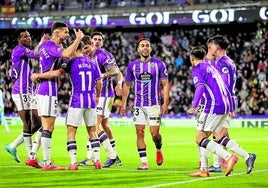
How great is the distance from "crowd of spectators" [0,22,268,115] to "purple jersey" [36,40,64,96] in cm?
1953

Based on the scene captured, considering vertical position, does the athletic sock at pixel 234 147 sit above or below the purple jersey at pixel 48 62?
below

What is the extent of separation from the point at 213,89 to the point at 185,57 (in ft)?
85.0

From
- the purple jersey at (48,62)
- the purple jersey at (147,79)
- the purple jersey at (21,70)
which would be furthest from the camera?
the purple jersey at (21,70)

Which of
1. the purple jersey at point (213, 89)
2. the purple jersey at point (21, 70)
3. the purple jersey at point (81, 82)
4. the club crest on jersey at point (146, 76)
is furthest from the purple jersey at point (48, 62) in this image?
the purple jersey at point (213, 89)

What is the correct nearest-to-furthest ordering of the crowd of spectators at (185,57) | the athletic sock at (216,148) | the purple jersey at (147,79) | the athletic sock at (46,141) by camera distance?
the athletic sock at (216,148), the athletic sock at (46,141), the purple jersey at (147,79), the crowd of spectators at (185,57)

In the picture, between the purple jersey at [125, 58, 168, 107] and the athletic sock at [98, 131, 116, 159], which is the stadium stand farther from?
the athletic sock at [98, 131, 116, 159]

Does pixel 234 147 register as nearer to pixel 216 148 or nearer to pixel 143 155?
pixel 216 148

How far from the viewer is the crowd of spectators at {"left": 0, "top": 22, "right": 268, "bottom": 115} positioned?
3203cm

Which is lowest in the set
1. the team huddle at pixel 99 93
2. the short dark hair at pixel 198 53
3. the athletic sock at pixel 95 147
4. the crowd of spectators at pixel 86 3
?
the athletic sock at pixel 95 147

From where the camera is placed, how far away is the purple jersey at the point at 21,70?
42.7 feet

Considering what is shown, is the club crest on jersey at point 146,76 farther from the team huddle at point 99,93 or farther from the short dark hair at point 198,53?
the short dark hair at point 198,53

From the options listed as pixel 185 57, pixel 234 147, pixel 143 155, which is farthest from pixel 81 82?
pixel 185 57

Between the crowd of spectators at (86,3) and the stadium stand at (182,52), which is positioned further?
the crowd of spectators at (86,3)

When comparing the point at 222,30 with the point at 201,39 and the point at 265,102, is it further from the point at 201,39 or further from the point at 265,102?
the point at 265,102
